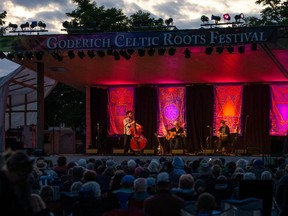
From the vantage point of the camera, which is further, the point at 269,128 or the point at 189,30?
the point at 269,128

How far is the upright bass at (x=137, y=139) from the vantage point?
1019 inches

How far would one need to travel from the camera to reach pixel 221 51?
2011 centimetres

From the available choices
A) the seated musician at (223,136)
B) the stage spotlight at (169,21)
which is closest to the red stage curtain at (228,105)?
the seated musician at (223,136)

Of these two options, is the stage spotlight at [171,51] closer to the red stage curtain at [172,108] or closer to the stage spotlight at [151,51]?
the stage spotlight at [151,51]

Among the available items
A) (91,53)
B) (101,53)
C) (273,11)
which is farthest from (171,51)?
(273,11)

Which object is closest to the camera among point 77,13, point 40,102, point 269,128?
point 40,102

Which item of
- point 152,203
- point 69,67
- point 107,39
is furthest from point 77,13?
point 152,203

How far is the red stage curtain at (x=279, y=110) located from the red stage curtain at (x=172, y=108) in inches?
132

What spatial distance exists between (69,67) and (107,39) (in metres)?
3.99

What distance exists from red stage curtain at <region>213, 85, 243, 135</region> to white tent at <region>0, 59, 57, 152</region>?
6.69m

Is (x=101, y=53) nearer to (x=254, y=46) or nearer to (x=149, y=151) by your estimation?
(x=254, y=46)

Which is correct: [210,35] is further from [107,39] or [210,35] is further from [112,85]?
[112,85]

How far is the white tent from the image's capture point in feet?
76.7

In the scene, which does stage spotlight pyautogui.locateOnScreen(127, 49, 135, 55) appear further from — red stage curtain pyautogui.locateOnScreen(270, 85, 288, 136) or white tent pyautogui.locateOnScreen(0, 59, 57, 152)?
red stage curtain pyautogui.locateOnScreen(270, 85, 288, 136)
